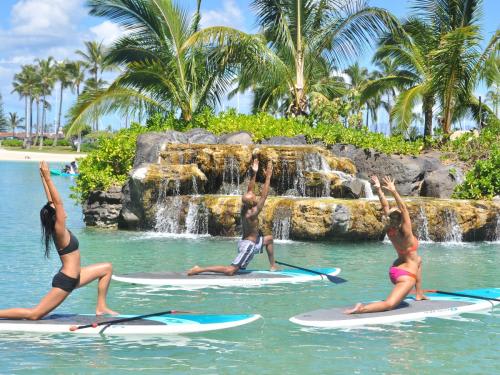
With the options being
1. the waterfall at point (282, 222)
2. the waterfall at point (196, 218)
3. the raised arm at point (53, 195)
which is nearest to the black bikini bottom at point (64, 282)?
the raised arm at point (53, 195)

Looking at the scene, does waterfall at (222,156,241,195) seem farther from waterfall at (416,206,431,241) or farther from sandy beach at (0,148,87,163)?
sandy beach at (0,148,87,163)

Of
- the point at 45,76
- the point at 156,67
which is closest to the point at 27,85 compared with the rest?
the point at 45,76

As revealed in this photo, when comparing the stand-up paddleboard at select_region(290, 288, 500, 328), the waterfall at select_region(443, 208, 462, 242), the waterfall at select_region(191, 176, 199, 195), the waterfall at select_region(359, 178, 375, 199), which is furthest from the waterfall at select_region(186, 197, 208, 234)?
the stand-up paddleboard at select_region(290, 288, 500, 328)

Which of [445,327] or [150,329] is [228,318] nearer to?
[150,329]

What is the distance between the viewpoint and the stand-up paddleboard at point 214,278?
37.9 ft

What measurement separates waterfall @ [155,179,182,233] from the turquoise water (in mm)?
2539

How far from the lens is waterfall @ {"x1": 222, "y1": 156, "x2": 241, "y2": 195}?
21031mm

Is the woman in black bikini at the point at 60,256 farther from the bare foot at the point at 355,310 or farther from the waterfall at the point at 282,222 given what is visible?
the waterfall at the point at 282,222

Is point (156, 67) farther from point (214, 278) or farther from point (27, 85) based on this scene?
point (27, 85)

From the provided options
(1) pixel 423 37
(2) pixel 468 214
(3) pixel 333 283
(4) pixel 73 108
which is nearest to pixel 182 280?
(3) pixel 333 283

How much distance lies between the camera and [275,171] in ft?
68.8

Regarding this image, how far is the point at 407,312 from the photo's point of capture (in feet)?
30.0

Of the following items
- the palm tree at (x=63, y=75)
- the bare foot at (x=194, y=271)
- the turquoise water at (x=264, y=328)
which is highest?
the palm tree at (x=63, y=75)

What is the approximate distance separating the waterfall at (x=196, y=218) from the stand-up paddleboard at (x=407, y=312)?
9.24 metres
